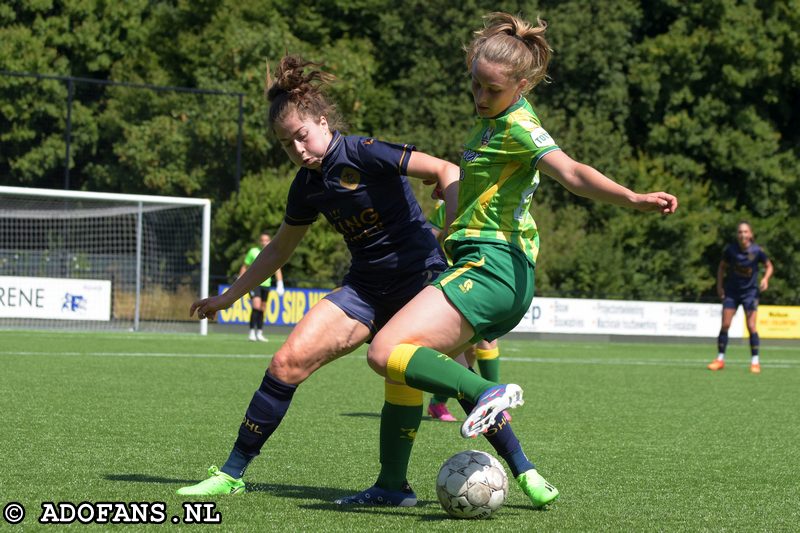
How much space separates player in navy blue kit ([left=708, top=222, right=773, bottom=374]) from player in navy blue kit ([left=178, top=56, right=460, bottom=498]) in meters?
12.9

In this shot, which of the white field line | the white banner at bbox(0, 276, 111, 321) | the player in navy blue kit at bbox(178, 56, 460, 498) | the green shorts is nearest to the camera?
the green shorts

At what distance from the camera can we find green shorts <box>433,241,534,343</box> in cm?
450

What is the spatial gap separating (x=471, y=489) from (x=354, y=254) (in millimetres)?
1203

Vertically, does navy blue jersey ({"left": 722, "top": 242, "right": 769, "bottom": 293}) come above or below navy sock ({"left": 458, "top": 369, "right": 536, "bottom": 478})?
below

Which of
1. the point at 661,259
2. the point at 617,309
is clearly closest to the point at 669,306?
the point at 617,309

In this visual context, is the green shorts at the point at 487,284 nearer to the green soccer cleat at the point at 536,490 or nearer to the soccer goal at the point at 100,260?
the green soccer cleat at the point at 536,490

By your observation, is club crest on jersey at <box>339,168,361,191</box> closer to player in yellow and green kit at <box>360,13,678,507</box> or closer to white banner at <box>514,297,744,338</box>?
player in yellow and green kit at <box>360,13,678,507</box>

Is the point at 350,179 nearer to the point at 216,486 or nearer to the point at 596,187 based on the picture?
the point at 596,187

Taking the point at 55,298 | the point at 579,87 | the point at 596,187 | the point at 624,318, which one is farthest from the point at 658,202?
the point at 579,87

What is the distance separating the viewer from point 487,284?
452cm

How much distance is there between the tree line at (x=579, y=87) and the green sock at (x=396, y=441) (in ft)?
95.7

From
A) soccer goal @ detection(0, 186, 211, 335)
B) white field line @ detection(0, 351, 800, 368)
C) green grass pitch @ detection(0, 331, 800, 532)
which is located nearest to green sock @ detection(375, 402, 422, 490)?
green grass pitch @ detection(0, 331, 800, 532)

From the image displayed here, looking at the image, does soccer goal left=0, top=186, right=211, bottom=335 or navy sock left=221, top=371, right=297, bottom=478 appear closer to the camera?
navy sock left=221, top=371, right=297, bottom=478

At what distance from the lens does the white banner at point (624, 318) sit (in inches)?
1124
